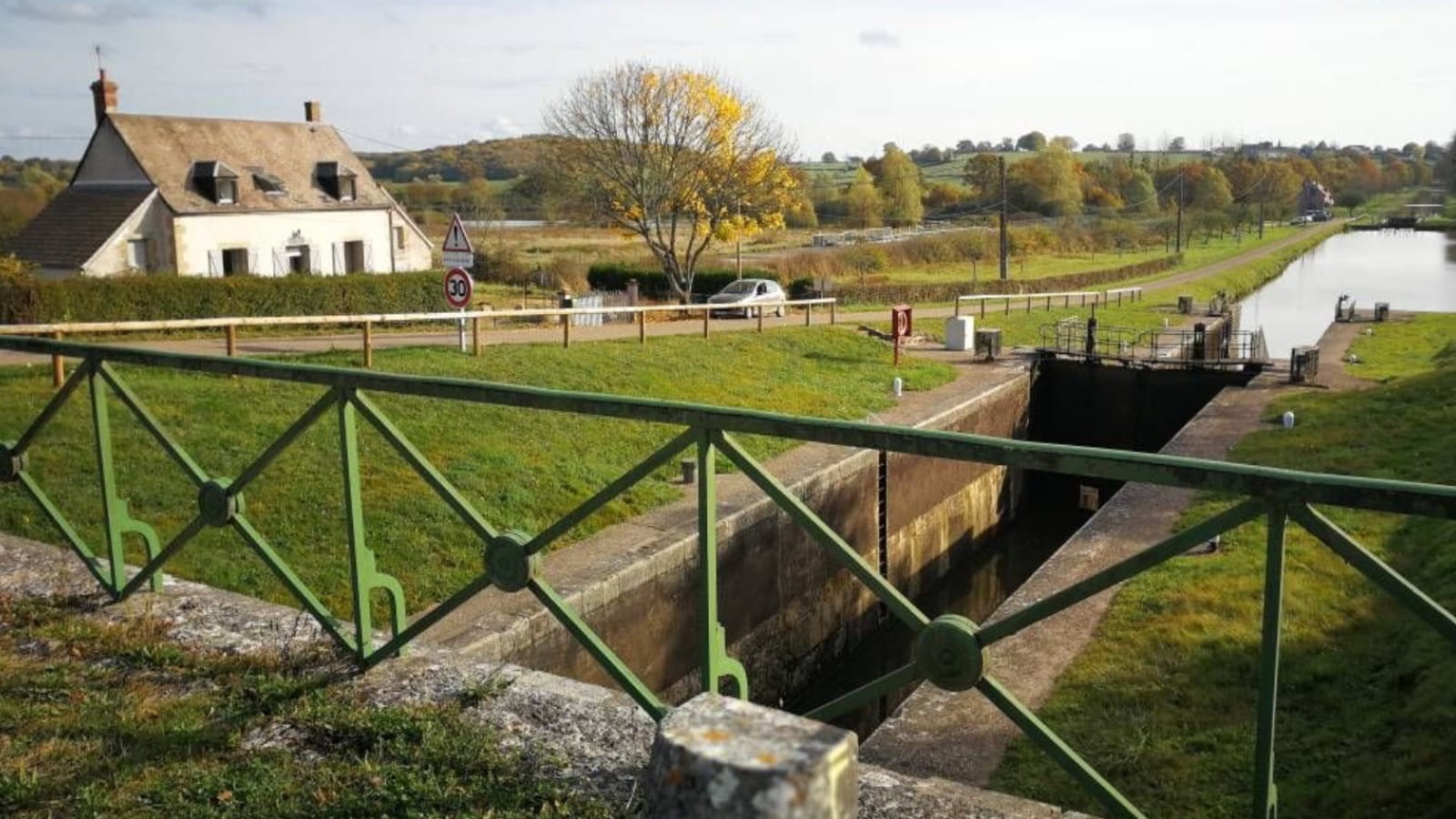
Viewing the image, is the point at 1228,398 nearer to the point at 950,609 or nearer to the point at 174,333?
the point at 950,609

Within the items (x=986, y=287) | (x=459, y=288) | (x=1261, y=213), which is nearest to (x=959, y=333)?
(x=459, y=288)

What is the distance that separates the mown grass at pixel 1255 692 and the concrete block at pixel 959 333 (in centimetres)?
1308

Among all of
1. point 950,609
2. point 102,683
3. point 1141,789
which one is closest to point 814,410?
point 950,609

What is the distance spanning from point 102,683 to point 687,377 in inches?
586

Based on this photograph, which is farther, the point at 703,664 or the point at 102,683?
the point at 102,683

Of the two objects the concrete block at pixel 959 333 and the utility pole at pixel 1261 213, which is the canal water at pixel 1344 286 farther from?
the concrete block at pixel 959 333

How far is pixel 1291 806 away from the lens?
629cm

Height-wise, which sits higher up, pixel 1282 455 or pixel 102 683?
pixel 102 683

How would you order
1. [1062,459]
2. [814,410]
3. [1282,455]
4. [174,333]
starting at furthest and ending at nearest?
[174,333]
[814,410]
[1282,455]
[1062,459]

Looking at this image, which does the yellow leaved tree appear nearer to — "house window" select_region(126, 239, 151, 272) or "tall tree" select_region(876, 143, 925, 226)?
"house window" select_region(126, 239, 151, 272)

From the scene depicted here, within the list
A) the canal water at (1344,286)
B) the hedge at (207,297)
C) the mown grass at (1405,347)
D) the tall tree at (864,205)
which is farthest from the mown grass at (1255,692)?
the tall tree at (864,205)

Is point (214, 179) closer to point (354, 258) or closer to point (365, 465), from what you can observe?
point (354, 258)

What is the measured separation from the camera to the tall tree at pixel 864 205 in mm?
76375

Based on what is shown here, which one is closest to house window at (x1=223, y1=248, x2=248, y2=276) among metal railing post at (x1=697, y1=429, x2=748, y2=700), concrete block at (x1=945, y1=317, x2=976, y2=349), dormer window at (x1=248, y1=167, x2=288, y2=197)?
dormer window at (x1=248, y1=167, x2=288, y2=197)
